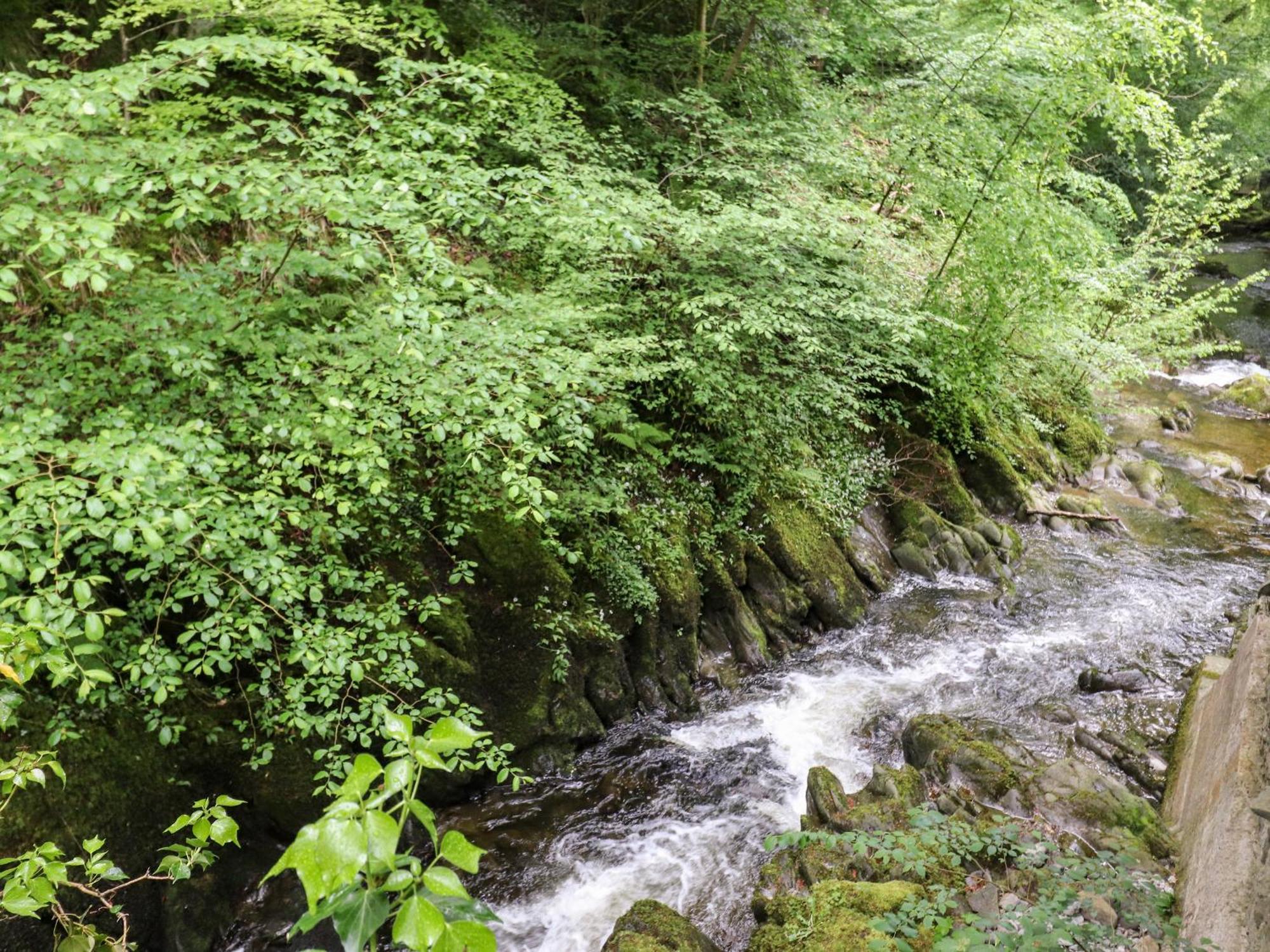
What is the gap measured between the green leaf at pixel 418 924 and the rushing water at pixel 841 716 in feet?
9.42

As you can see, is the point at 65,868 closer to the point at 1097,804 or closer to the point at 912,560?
the point at 1097,804

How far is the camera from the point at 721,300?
22.0 ft

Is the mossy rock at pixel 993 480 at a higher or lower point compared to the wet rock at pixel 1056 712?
higher

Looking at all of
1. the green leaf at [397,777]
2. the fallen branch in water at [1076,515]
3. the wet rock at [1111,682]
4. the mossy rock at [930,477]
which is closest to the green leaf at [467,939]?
the green leaf at [397,777]

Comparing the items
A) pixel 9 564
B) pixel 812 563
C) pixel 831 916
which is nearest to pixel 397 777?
pixel 9 564

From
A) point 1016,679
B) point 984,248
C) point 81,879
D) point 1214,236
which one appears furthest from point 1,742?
point 1214,236

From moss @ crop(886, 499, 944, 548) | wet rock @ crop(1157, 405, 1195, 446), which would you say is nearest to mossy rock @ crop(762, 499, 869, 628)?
moss @ crop(886, 499, 944, 548)

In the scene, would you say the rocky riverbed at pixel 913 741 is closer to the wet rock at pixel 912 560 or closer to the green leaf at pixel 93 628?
the wet rock at pixel 912 560

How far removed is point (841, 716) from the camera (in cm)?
688

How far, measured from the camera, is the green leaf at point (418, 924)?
3.45 feet

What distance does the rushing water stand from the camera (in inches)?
202

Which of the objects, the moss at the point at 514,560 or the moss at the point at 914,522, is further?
the moss at the point at 914,522

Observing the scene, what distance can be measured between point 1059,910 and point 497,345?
4286 millimetres

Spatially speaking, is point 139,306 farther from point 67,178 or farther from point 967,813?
point 967,813
